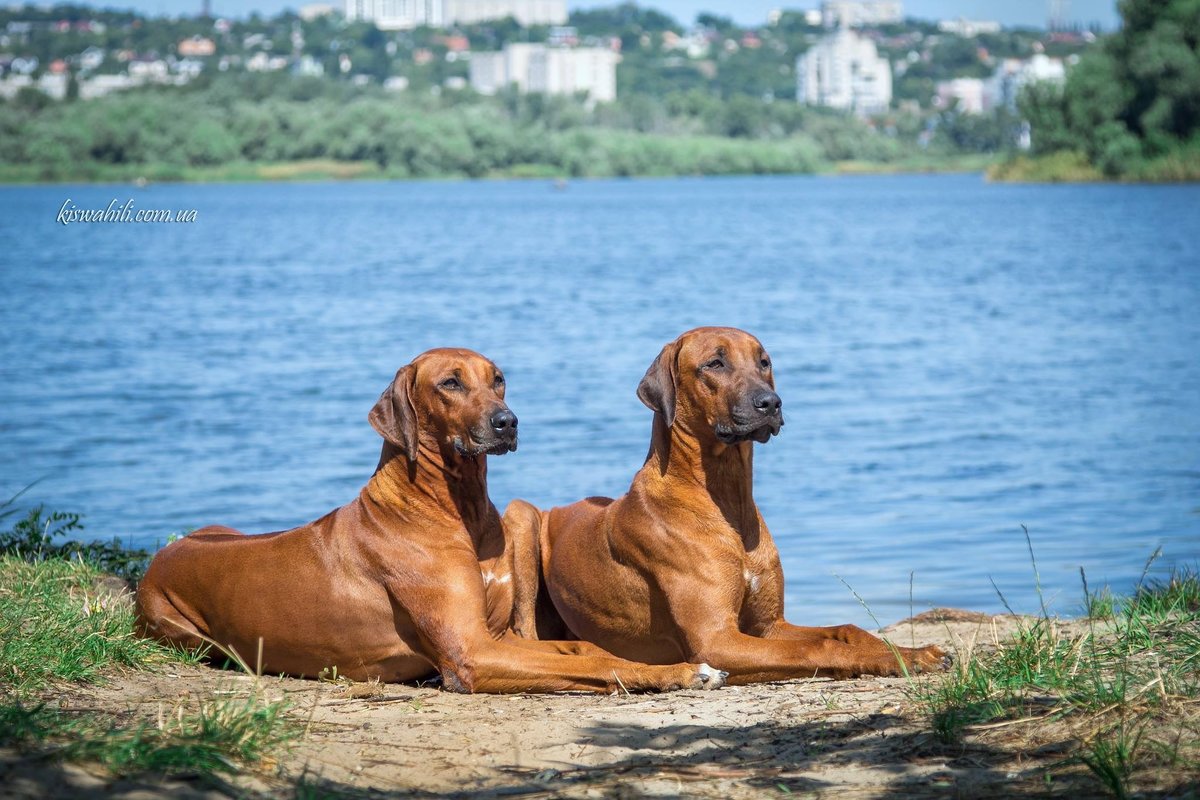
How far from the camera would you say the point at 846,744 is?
504 centimetres

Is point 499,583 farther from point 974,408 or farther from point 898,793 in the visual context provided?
point 974,408

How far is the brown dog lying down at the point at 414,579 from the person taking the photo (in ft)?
20.4

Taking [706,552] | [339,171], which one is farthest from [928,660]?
[339,171]

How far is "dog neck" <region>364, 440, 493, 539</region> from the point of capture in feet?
21.2

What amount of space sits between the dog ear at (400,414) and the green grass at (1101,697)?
2414mm

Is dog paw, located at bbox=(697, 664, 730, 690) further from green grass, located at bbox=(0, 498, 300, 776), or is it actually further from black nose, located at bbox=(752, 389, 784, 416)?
green grass, located at bbox=(0, 498, 300, 776)

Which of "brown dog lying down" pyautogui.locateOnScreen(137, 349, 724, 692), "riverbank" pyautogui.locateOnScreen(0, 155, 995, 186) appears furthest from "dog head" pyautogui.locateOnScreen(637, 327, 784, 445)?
"riverbank" pyautogui.locateOnScreen(0, 155, 995, 186)

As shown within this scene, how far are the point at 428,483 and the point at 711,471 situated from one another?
4.13 feet

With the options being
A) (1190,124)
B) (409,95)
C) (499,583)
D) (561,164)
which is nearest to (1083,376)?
(499,583)

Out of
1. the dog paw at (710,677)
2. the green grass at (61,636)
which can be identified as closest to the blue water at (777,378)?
the dog paw at (710,677)

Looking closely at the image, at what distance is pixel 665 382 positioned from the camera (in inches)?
255

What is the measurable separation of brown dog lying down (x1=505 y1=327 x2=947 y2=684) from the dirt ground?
0.17 m

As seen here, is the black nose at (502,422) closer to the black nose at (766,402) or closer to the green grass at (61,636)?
the black nose at (766,402)

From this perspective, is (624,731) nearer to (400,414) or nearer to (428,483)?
(428,483)
